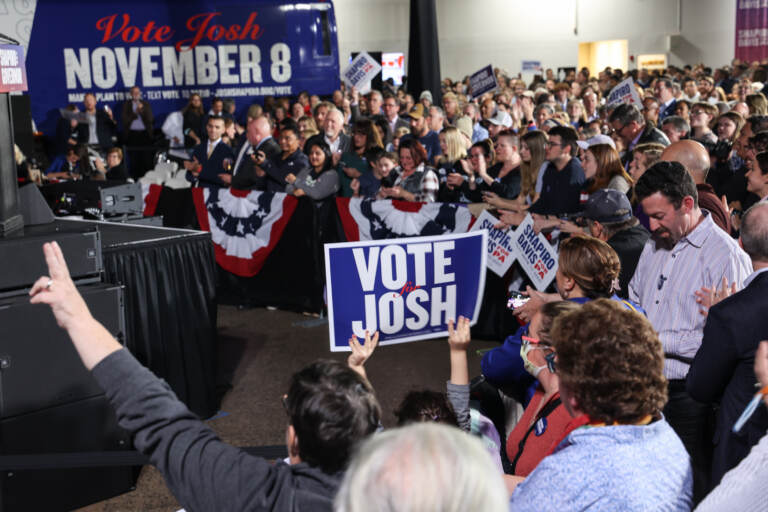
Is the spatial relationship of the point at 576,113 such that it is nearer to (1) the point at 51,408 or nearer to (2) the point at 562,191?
(2) the point at 562,191

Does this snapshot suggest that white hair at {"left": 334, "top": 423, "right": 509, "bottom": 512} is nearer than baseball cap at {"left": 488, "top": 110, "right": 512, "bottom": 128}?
Yes

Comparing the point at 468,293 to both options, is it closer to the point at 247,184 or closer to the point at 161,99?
the point at 247,184

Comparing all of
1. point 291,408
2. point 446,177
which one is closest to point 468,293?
point 291,408

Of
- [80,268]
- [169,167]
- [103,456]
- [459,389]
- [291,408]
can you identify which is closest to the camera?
[291,408]

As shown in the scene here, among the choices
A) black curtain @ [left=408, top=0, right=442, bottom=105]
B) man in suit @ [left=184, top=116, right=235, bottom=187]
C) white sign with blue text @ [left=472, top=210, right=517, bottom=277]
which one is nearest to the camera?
white sign with blue text @ [left=472, top=210, right=517, bottom=277]

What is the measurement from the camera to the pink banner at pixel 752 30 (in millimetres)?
25734

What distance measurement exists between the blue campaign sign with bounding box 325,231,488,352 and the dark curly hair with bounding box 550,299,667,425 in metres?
2.04

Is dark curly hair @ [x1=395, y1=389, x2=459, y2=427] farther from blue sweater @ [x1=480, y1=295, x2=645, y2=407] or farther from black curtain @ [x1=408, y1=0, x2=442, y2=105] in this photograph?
black curtain @ [x1=408, y1=0, x2=442, y2=105]

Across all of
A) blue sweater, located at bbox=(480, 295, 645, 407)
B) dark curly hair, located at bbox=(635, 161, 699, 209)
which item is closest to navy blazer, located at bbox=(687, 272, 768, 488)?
blue sweater, located at bbox=(480, 295, 645, 407)

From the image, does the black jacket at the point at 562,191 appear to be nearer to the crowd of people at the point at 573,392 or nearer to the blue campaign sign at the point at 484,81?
the crowd of people at the point at 573,392

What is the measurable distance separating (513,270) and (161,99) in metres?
10.1

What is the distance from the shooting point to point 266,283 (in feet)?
27.9

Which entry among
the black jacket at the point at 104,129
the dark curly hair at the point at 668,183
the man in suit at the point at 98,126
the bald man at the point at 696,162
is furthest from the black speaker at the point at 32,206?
the black jacket at the point at 104,129

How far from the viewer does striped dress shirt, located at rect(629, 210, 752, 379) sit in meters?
3.66
